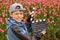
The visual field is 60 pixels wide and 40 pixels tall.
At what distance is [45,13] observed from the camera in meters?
9.40

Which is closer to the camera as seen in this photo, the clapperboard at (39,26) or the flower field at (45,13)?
the clapperboard at (39,26)

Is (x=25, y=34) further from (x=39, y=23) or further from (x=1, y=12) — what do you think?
(x=1, y=12)

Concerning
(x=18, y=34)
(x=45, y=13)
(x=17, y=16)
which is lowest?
(x=45, y=13)

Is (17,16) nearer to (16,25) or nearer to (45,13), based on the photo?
(16,25)

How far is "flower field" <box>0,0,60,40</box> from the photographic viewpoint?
25.1 feet

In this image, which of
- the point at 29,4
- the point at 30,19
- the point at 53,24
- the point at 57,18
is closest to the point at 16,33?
the point at 30,19

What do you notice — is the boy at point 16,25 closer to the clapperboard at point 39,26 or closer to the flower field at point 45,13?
the clapperboard at point 39,26

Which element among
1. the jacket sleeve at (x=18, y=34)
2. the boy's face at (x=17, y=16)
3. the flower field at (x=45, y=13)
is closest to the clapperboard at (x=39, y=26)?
the jacket sleeve at (x=18, y=34)

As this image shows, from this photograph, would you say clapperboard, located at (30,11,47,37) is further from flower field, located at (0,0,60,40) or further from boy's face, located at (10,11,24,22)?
flower field, located at (0,0,60,40)

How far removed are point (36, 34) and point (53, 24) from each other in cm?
436

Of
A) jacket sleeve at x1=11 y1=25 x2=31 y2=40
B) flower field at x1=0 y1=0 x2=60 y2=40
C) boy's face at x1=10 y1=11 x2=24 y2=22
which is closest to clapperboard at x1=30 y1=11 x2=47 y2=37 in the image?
jacket sleeve at x1=11 y1=25 x2=31 y2=40

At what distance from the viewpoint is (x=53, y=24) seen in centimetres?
834

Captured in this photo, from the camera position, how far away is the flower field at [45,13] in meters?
7.65

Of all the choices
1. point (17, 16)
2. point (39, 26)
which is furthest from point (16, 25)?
point (39, 26)
